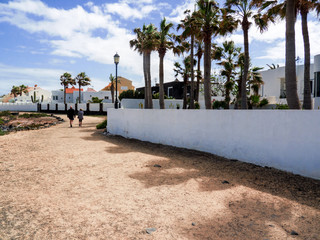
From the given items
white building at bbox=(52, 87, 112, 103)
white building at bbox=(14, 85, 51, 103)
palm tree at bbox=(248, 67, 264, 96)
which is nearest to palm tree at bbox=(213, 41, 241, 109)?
palm tree at bbox=(248, 67, 264, 96)

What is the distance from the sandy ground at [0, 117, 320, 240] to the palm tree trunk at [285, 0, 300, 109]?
4.27m

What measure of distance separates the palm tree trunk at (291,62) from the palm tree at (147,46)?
13.9 metres

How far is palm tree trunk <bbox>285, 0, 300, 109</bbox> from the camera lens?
33.9 ft

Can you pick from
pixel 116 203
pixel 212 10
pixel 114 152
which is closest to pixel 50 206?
pixel 116 203

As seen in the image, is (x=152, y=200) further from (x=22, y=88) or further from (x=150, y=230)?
(x=22, y=88)

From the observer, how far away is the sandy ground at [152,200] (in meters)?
3.97

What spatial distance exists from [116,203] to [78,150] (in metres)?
6.21

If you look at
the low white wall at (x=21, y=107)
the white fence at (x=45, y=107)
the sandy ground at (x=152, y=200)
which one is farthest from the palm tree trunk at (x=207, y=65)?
the low white wall at (x=21, y=107)

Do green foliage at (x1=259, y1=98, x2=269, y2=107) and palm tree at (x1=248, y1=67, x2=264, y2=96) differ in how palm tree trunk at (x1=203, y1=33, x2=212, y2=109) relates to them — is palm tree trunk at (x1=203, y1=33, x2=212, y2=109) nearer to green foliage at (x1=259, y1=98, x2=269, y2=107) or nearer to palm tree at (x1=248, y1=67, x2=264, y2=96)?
green foliage at (x1=259, y1=98, x2=269, y2=107)

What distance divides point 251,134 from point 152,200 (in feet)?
15.2

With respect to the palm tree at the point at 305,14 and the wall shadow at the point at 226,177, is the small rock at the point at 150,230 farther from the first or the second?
the palm tree at the point at 305,14

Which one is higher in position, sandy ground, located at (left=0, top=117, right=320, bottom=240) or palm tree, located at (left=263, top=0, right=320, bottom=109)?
palm tree, located at (left=263, top=0, right=320, bottom=109)

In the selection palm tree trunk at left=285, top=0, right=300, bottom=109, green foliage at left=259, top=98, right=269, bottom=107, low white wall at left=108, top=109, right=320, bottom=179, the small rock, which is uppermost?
palm tree trunk at left=285, top=0, right=300, bottom=109

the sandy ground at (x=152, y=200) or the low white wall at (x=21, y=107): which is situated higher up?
the low white wall at (x=21, y=107)
